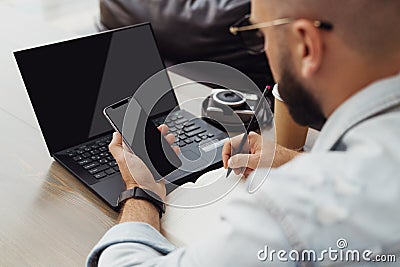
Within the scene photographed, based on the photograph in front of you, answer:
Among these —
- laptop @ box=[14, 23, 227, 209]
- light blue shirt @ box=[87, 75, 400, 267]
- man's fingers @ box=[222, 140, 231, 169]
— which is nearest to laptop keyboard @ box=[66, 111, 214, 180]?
laptop @ box=[14, 23, 227, 209]

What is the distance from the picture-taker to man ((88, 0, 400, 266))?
539mm

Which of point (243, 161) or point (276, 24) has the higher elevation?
point (276, 24)

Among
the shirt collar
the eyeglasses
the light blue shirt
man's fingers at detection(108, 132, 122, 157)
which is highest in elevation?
the eyeglasses

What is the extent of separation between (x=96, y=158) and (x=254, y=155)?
1.03 feet

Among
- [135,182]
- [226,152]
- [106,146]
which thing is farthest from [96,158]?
[226,152]

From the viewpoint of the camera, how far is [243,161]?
102 centimetres

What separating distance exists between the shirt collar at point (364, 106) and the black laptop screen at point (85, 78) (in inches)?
24.2

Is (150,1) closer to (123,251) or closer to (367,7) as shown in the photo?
(123,251)

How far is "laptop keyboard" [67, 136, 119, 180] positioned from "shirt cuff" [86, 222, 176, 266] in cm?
20

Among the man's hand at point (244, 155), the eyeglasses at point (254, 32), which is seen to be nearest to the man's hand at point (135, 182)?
the man's hand at point (244, 155)

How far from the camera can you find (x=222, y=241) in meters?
0.58

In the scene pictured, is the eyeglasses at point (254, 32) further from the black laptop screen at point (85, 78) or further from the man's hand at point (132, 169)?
the black laptop screen at point (85, 78)

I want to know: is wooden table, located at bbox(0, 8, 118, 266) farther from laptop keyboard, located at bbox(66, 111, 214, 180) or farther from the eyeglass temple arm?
the eyeglass temple arm

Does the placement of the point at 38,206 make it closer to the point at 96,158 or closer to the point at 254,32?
the point at 96,158
